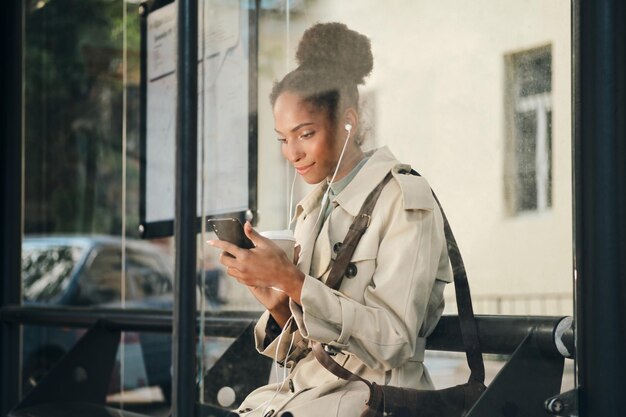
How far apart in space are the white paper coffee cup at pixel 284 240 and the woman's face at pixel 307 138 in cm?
17

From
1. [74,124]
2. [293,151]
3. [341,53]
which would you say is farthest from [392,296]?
[74,124]

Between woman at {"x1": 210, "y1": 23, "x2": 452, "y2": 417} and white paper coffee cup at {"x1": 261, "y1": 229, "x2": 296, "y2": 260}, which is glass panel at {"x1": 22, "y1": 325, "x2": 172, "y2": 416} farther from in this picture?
white paper coffee cup at {"x1": 261, "y1": 229, "x2": 296, "y2": 260}

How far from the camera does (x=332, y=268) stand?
2.45 metres

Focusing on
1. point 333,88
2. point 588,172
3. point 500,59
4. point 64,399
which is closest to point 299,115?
point 333,88

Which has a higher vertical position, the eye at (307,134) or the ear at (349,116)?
the ear at (349,116)

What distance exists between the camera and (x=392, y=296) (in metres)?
2.34

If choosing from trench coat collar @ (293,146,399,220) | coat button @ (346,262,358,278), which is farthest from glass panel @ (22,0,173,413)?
coat button @ (346,262,358,278)

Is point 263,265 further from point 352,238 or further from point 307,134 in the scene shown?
point 307,134

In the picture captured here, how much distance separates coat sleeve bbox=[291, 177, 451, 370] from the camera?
92.0 inches

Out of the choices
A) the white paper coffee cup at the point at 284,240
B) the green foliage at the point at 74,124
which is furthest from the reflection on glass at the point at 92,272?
the white paper coffee cup at the point at 284,240

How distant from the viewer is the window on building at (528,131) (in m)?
2.33

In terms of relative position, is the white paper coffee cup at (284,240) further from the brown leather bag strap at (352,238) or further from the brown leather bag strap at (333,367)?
the brown leather bag strap at (333,367)

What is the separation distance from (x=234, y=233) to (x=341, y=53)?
558 mm

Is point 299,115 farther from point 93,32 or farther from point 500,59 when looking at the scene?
point 93,32
